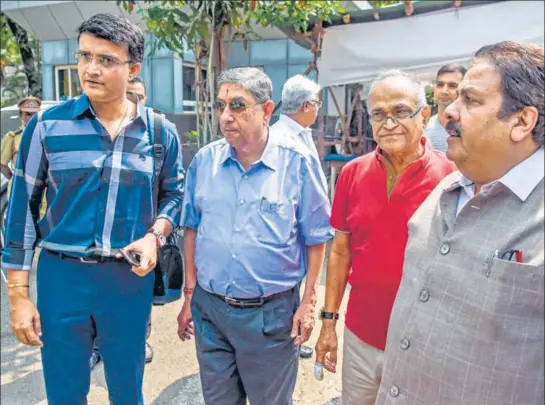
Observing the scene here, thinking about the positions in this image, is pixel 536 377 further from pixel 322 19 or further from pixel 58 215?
pixel 322 19

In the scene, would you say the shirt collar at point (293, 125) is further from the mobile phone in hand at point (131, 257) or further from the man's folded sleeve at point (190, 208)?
the mobile phone in hand at point (131, 257)

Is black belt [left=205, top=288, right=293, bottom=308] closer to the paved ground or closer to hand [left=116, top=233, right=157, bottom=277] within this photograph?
hand [left=116, top=233, right=157, bottom=277]

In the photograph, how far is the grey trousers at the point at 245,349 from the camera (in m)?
2.21

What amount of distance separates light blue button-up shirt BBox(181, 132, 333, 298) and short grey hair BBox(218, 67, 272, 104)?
0.21m

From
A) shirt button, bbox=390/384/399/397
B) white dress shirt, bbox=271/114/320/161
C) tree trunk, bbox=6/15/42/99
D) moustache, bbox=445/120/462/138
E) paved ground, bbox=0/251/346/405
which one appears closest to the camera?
moustache, bbox=445/120/462/138

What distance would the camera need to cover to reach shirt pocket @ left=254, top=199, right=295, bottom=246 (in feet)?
7.25

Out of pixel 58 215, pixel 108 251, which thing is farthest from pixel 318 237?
pixel 58 215

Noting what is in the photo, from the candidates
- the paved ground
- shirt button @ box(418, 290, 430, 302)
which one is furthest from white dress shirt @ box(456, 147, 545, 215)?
the paved ground

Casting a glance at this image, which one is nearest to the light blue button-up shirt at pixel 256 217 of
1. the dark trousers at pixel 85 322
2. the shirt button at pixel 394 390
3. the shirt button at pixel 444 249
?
the dark trousers at pixel 85 322

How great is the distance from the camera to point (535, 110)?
4.10 feet

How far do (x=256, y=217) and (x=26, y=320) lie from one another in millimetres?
1014

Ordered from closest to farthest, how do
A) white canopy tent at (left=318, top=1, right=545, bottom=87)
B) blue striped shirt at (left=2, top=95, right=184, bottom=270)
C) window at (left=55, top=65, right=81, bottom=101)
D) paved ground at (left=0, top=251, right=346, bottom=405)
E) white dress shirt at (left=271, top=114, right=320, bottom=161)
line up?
blue striped shirt at (left=2, top=95, right=184, bottom=270) < paved ground at (left=0, top=251, right=346, bottom=405) < white dress shirt at (left=271, top=114, right=320, bottom=161) < white canopy tent at (left=318, top=1, right=545, bottom=87) < window at (left=55, top=65, right=81, bottom=101)

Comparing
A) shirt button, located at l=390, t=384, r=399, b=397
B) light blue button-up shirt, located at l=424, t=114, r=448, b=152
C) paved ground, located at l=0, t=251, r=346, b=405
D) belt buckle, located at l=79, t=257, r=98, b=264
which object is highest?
light blue button-up shirt, located at l=424, t=114, r=448, b=152

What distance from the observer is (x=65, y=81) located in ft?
35.2
